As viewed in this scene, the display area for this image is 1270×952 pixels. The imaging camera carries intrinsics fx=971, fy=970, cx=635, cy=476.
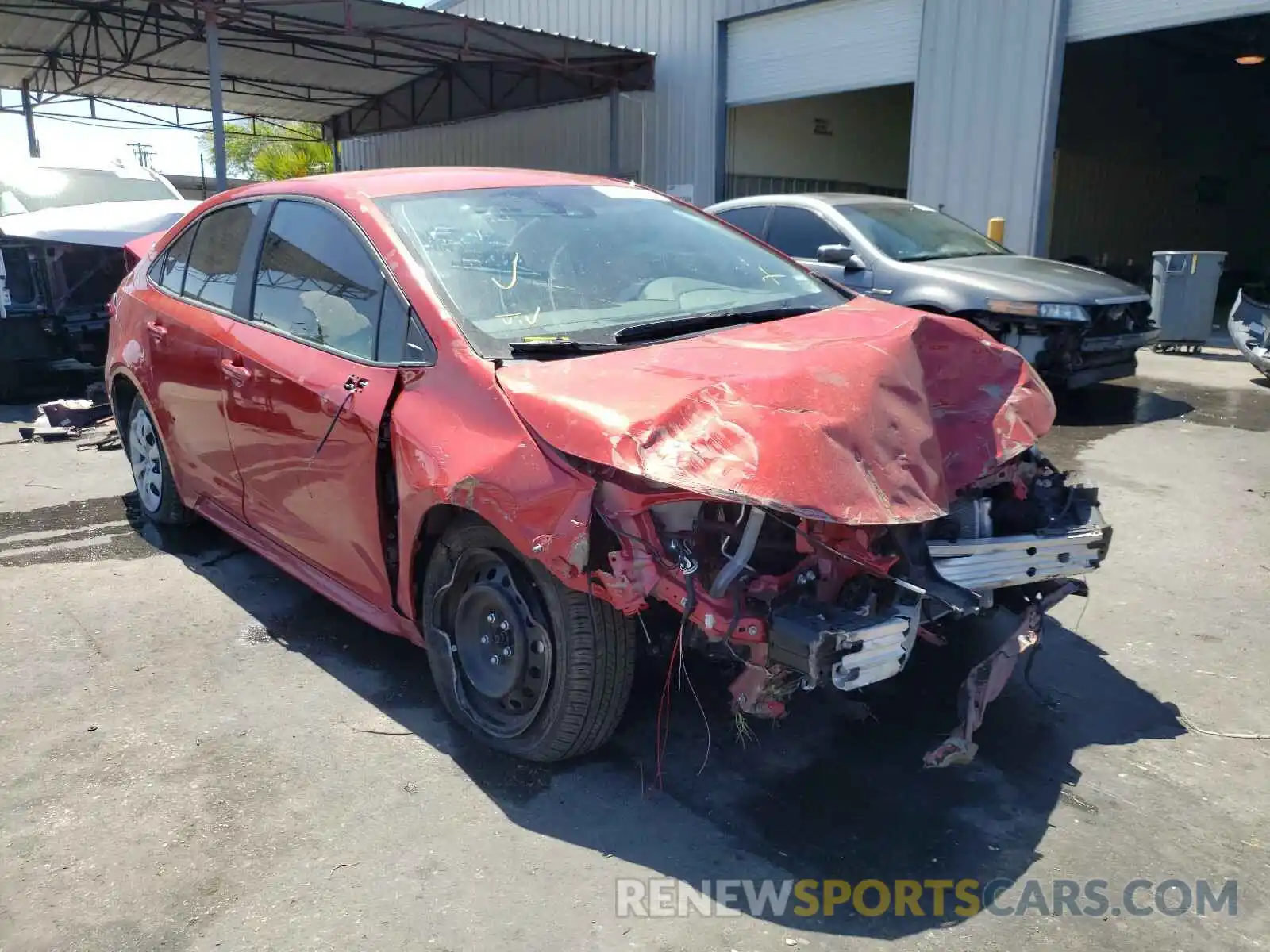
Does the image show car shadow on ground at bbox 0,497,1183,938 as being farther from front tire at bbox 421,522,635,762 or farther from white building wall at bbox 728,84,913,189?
white building wall at bbox 728,84,913,189

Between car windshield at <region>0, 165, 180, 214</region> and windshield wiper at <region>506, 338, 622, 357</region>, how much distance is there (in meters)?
8.89

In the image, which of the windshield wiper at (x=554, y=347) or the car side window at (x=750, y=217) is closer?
the windshield wiper at (x=554, y=347)

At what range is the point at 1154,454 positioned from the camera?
6566 millimetres

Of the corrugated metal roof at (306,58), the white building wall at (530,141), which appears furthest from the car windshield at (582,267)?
the white building wall at (530,141)

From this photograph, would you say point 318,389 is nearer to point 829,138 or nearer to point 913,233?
point 913,233

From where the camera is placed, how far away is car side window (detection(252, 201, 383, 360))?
327 cm

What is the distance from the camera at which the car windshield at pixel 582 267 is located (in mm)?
3111

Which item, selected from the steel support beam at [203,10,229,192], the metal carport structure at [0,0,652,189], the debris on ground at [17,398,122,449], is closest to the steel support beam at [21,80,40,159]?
the metal carport structure at [0,0,652,189]

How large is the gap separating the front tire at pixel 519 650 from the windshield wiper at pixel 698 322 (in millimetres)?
770

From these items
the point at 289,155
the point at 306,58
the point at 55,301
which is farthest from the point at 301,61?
the point at 289,155

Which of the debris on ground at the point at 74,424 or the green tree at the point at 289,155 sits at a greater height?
the green tree at the point at 289,155

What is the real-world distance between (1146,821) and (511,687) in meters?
1.83

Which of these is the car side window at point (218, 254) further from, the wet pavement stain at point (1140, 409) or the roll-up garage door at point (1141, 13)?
the roll-up garage door at point (1141, 13)

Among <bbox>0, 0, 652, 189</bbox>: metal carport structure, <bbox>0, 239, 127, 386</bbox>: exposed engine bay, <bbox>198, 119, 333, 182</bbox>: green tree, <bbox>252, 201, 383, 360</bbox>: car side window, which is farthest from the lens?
<bbox>198, 119, 333, 182</bbox>: green tree
